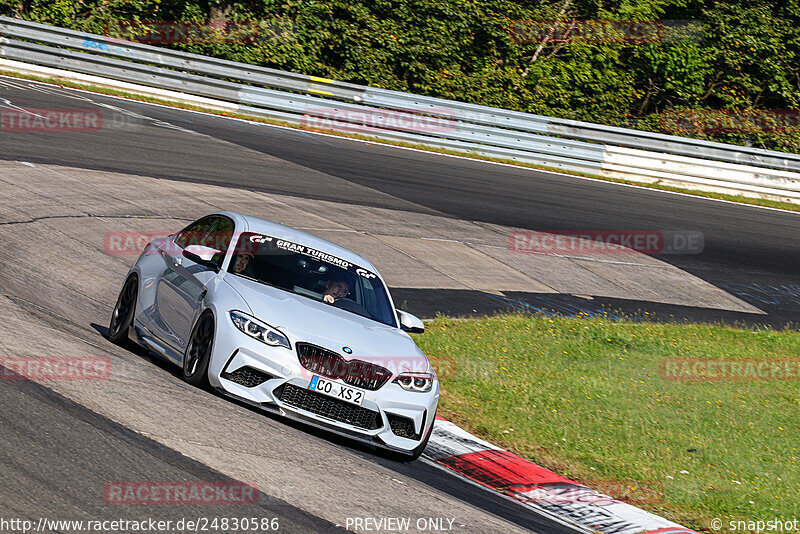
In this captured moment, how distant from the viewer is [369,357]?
7430mm

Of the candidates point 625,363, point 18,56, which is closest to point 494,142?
point 18,56

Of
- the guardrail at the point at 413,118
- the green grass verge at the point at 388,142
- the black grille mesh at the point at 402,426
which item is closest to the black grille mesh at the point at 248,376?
the black grille mesh at the point at 402,426

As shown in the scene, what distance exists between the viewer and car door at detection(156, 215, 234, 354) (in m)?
7.93

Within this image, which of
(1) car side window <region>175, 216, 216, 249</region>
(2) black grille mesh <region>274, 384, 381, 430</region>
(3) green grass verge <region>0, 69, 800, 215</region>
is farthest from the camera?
(3) green grass verge <region>0, 69, 800, 215</region>

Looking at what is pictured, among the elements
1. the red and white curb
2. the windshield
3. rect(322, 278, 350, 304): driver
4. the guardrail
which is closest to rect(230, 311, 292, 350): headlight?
the windshield

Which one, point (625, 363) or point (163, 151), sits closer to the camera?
point (625, 363)

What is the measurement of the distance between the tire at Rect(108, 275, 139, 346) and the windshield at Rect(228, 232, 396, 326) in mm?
1167

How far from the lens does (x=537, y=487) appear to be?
7867mm

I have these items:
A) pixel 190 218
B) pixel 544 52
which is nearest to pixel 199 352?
pixel 190 218

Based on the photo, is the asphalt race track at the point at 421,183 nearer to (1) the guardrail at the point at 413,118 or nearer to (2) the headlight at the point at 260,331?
(1) the guardrail at the point at 413,118

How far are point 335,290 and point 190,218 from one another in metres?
7.28

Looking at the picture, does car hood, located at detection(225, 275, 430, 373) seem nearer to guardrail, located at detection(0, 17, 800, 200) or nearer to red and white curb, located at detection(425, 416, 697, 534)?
red and white curb, located at detection(425, 416, 697, 534)

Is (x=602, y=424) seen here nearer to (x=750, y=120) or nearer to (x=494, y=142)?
(x=494, y=142)

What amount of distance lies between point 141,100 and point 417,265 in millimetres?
11062
